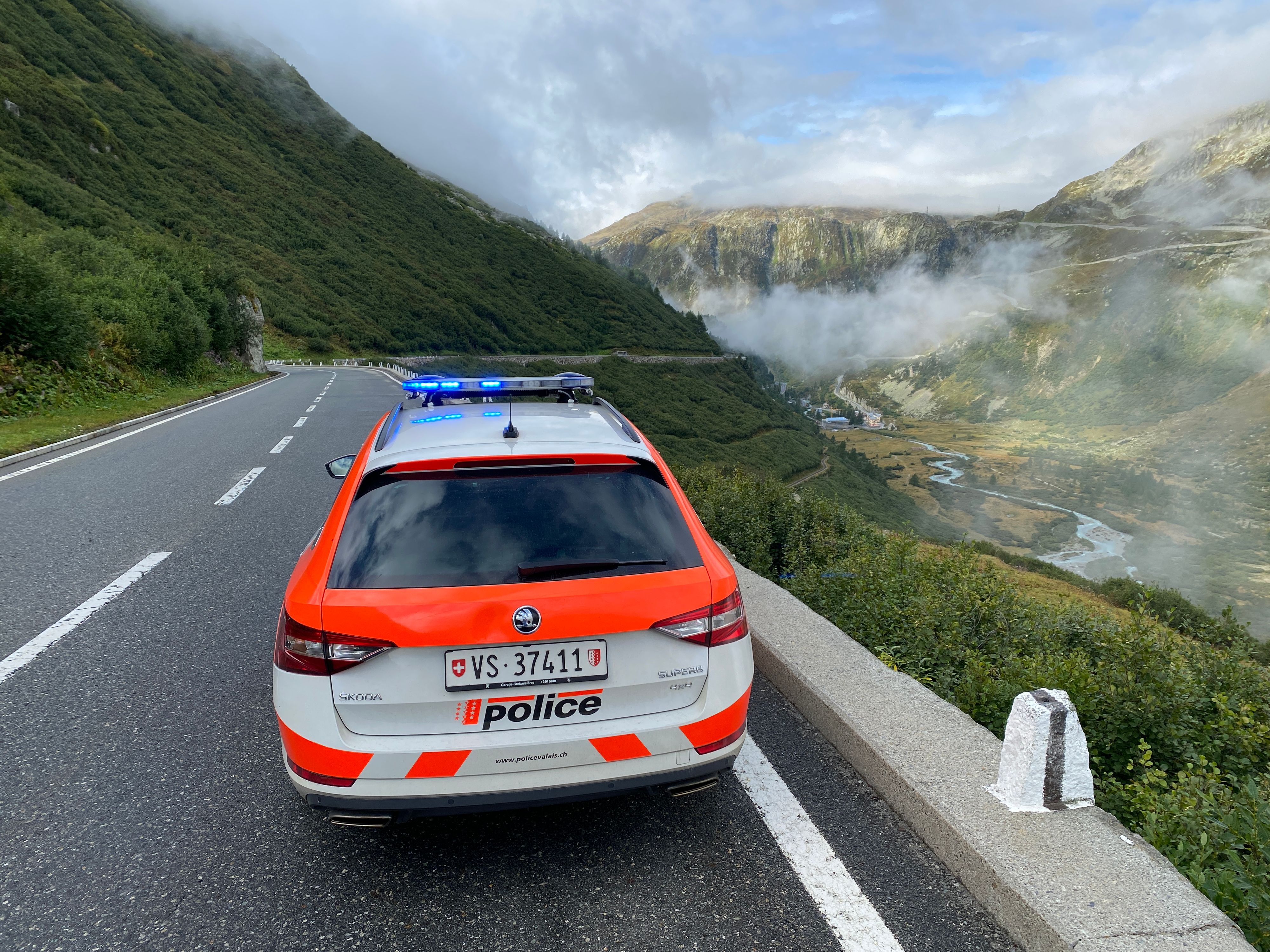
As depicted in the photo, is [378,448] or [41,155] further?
[41,155]

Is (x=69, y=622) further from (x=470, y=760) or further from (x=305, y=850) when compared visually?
(x=470, y=760)

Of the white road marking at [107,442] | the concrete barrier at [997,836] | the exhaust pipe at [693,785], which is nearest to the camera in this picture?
the concrete barrier at [997,836]

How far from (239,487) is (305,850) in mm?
7473

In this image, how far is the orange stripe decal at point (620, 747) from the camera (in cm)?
233

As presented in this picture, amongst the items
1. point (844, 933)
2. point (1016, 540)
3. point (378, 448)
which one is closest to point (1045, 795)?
point (844, 933)

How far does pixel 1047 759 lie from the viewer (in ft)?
8.63

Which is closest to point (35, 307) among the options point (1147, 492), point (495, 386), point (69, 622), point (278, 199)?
point (69, 622)

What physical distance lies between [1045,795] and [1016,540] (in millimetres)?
115001

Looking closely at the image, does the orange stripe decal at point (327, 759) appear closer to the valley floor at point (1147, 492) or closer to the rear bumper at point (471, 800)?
the rear bumper at point (471, 800)

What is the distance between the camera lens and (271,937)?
2189 mm

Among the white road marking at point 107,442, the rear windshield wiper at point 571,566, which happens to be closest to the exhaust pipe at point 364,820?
the rear windshield wiper at point 571,566

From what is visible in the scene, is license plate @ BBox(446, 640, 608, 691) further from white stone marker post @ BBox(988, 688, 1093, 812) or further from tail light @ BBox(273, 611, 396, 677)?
white stone marker post @ BBox(988, 688, 1093, 812)

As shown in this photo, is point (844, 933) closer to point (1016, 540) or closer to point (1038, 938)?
point (1038, 938)

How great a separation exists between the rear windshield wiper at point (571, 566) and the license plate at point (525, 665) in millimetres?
230
